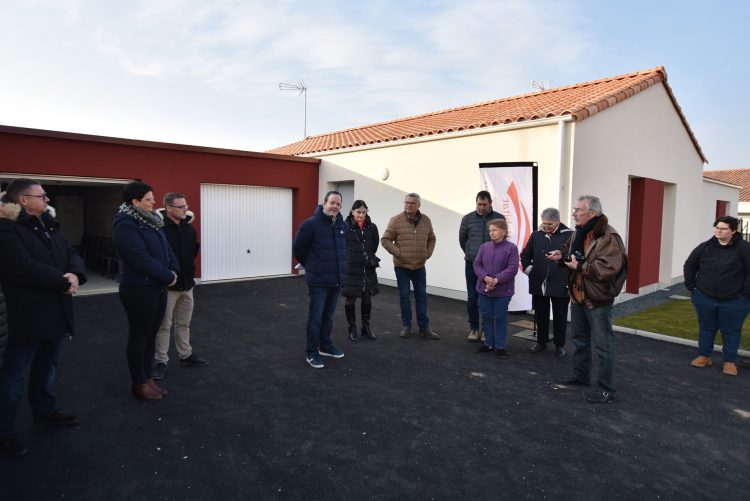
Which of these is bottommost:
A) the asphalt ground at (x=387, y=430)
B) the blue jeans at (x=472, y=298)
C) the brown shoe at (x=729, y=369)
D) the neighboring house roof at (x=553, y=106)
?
the asphalt ground at (x=387, y=430)

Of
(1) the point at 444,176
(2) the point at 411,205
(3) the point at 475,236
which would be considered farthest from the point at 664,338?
(1) the point at 444,176

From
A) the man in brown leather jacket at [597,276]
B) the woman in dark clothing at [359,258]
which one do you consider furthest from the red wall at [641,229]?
the woman in dark clothing at [359,258]

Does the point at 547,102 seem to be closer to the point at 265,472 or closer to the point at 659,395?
the point at 659,395

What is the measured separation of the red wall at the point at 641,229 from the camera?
9164 millimetres

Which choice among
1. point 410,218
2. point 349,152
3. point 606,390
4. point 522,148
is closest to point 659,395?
point 606,390

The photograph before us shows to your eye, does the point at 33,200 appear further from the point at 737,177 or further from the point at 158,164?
the point at 737,177

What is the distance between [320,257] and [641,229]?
7.31m

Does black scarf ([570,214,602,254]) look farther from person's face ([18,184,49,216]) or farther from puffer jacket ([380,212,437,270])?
person's face ([18,184,49,216])

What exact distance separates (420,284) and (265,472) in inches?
146

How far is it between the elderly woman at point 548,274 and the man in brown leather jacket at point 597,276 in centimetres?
106

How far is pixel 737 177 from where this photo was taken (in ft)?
97.1

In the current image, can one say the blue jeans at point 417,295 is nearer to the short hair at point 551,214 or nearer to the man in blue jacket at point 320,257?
the man in blue jacket at point 320,257

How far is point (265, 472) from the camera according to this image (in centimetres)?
292

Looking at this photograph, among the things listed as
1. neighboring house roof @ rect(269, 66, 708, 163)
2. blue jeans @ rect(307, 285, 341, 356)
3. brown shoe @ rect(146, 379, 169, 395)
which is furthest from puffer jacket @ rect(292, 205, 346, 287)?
neighboring house roof @ rect(269, 66, 708, 163)
